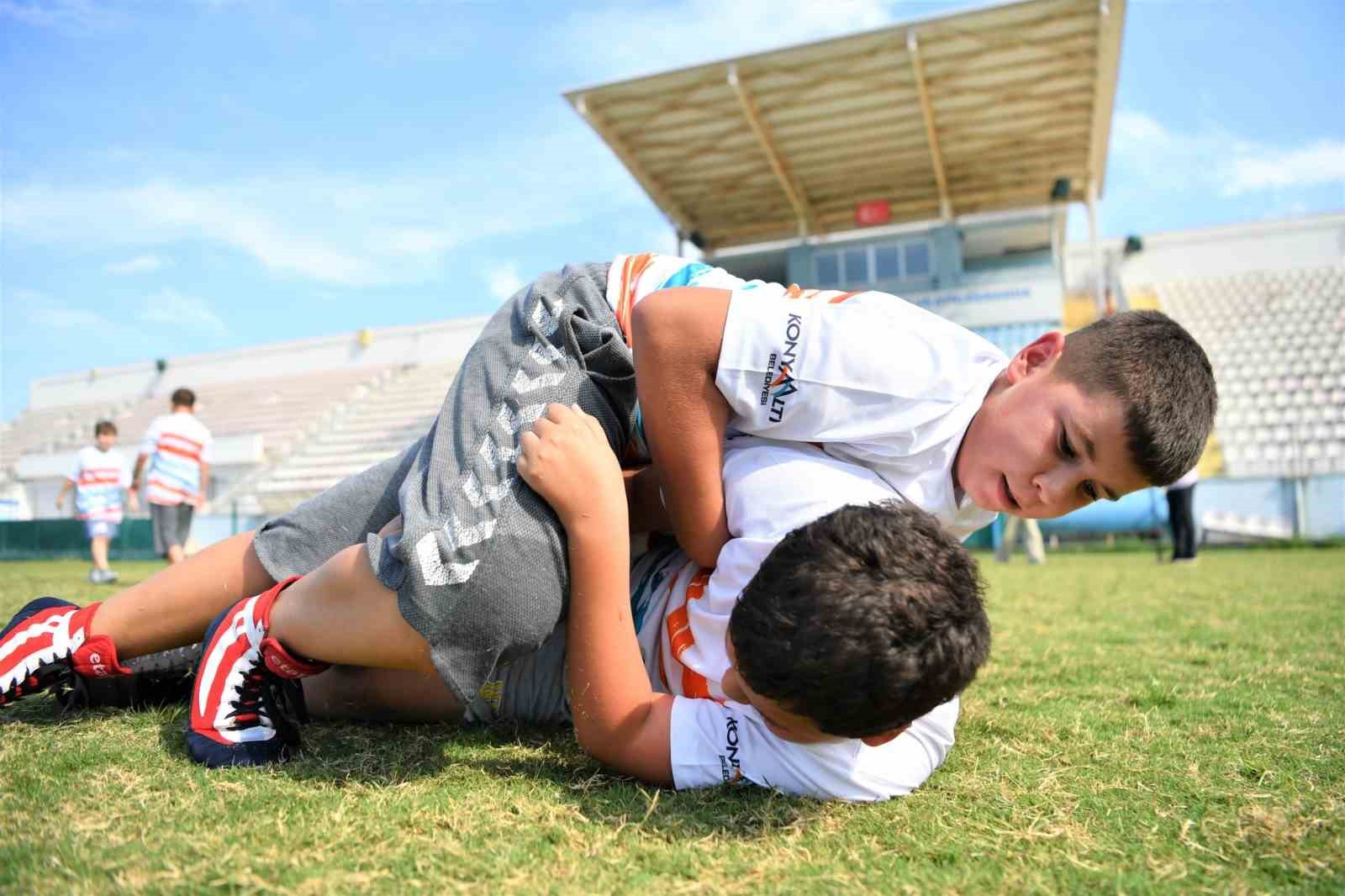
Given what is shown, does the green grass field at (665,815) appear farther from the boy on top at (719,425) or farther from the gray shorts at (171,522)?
the gray shorts at (171,522)

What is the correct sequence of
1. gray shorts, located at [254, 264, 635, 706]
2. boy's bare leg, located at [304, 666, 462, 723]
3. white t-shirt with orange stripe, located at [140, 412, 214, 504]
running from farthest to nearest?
white t-shirt with orange stripe, located at [140, 412, 214, 504]
boy's bare leg, located at [304, 666, 462, 723]
gray shorts, located at [254, 264, 635, 706]

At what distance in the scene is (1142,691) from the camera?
248 cm

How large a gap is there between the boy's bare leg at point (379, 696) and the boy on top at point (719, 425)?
335mm

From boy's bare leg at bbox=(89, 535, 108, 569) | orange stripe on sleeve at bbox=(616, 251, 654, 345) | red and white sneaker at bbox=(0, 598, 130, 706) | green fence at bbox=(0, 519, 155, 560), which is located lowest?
green fence at bbox=(0, 519, 155, 560)

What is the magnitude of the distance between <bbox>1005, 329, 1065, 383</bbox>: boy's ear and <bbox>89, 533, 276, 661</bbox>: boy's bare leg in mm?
1662

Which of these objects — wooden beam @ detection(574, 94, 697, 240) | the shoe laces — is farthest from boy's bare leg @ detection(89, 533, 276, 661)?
wooden beam @ detection(574, 94, 697, 240)

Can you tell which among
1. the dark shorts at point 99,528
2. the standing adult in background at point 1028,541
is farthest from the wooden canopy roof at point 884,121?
the dark shorts at point 99,528

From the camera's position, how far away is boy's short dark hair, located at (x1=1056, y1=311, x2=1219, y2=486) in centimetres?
169

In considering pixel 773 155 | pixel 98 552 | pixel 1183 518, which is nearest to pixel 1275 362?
pixel 773 155

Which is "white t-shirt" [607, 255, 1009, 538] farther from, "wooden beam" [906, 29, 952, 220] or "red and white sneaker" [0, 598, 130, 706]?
"wooden beam" [906, 29, 952, 220]

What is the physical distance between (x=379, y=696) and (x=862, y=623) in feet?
4.04

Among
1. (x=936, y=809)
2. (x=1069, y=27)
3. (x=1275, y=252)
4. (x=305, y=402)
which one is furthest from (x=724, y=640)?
(x=1275, y=252)

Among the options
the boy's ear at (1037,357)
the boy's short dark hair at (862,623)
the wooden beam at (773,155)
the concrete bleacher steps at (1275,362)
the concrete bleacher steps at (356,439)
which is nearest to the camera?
the boy's short dark hair at (862,623)

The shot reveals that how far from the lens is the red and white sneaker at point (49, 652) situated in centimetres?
188
